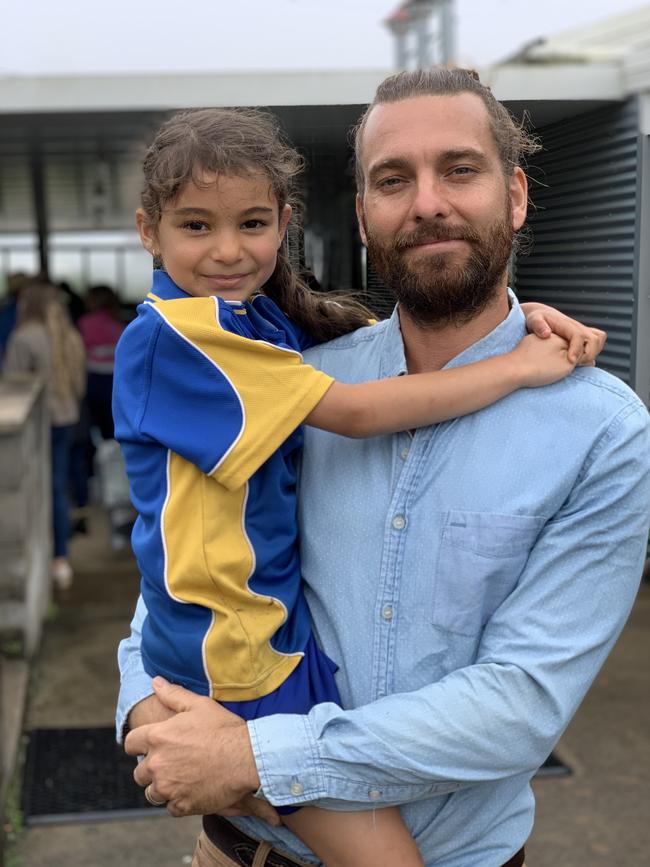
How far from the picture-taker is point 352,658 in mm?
1562

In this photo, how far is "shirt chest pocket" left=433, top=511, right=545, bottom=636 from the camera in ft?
4.73

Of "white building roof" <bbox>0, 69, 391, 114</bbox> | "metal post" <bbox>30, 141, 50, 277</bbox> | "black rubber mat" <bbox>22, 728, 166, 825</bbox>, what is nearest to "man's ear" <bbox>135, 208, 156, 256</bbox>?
"white building roof" <bbox>0, 69, 391, 114</bbox>

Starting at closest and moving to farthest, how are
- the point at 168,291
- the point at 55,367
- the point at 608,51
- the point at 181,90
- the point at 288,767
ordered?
the point at 288,767 < the point at 168,291 < the point at 608,51 < the point at 181,90 < the point at 55,367

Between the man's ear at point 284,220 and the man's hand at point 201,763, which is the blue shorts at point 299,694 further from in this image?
the man's ear at point 284,220

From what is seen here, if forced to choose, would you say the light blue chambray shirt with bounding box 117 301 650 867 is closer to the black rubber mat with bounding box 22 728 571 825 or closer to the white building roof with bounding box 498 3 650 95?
the white building roof with bounding box 498 3 650 95

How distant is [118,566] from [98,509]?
192 centimetres

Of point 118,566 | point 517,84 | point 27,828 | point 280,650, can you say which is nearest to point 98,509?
point 118,566

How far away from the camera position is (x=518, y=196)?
160 centimetres

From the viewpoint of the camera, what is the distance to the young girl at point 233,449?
4.91ft

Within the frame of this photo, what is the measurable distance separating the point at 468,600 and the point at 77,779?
3.54 meters

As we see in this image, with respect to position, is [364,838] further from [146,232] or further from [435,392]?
[146,232]

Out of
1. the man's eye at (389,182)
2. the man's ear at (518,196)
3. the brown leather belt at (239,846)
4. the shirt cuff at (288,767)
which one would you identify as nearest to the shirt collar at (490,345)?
the man's ear at (518,196)

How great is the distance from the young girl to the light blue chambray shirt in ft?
0.17

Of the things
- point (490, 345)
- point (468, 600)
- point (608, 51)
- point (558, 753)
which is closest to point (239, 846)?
point (468, 600)
